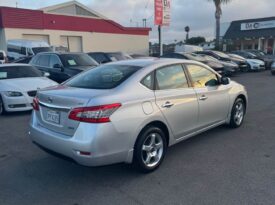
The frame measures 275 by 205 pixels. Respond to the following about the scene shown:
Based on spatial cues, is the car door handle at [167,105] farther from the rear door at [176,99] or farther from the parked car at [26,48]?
the parked car at [26,48]

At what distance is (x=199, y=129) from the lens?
198 inches

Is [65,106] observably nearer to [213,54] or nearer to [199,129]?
[199,129]

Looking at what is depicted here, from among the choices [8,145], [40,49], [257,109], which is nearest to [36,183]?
[8,145]

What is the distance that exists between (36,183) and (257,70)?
738 inches

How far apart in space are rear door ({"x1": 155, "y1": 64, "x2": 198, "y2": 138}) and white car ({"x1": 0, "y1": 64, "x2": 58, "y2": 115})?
15.5 feet

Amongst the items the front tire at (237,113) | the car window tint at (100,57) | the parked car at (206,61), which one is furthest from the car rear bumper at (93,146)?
the parked car at (206,61)

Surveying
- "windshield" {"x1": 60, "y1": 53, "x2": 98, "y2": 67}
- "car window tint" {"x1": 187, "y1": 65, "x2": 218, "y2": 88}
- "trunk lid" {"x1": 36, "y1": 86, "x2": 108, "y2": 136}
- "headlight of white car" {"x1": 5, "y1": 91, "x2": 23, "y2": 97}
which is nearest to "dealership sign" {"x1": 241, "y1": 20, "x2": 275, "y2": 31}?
"windshield" {"x1": 60, "y1": 53, "x2": 98, "y2": 67}

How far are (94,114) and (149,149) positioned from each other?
3.42 ft

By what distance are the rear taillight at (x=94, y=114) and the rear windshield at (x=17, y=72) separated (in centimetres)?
606

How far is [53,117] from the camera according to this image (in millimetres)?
3906

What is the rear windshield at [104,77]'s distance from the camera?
13.6 ft

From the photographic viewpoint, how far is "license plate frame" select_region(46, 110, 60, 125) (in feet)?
12.6

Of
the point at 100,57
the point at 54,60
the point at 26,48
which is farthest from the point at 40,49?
the point at 54,60

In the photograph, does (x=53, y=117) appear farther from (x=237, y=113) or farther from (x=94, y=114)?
(x=237, y=113)
